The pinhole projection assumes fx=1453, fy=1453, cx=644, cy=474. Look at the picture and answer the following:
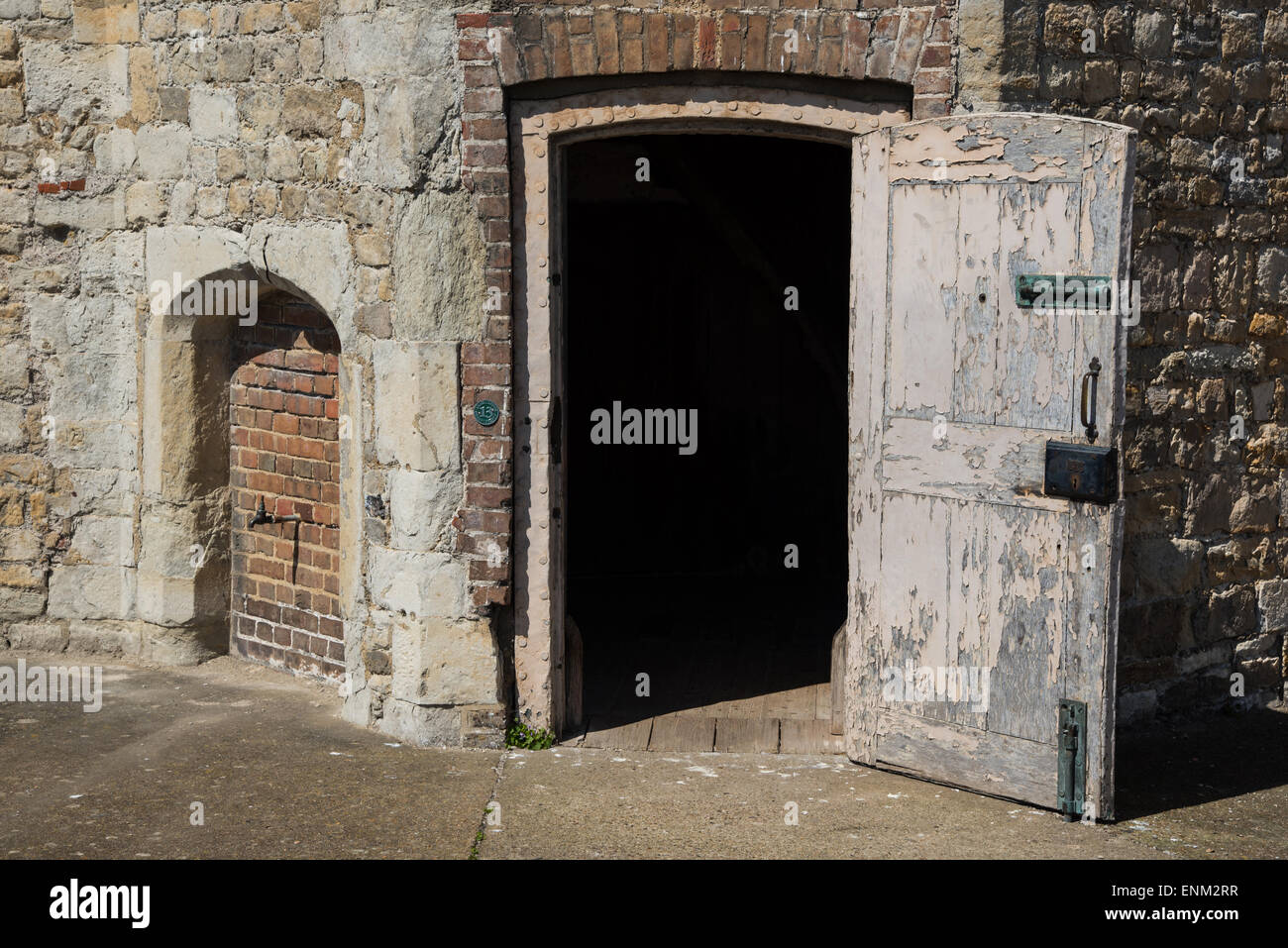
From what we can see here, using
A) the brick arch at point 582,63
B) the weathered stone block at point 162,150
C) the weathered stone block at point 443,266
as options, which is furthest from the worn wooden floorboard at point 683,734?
the weathered stone block at point 162,150

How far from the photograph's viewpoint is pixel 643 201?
820cm

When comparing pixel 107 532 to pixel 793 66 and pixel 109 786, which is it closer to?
pixel 109 786

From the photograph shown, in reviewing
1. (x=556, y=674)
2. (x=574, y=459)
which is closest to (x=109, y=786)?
(x=556, y=674)

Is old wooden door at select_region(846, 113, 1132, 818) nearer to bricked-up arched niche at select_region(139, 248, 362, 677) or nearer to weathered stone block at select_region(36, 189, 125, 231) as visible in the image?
bricked-up arched niche at select_region(139, 248, 362, 677)

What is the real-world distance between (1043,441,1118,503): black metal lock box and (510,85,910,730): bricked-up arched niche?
1.33 meters

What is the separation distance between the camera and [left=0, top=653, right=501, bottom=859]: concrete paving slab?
4469mm

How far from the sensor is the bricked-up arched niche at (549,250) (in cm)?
506

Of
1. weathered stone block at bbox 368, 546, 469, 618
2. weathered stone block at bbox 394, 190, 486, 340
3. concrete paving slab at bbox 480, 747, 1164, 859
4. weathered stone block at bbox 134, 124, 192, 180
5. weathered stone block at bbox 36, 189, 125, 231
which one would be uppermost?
weathered stone block at bbox 134, 124, 192, 180

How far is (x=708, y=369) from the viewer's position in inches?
330

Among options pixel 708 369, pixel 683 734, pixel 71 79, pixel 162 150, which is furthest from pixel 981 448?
pixel 71 79

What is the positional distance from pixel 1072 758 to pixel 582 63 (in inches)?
112

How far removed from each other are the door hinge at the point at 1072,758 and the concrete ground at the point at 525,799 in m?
0.08

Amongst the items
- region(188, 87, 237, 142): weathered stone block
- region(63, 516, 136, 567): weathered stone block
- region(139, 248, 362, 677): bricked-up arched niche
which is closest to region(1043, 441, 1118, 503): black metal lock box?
region(139, 248, 362, 677): bricked-up arched niche

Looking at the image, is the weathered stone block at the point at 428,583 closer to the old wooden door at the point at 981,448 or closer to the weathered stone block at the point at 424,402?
the weathered stone block at the point at 424,402
